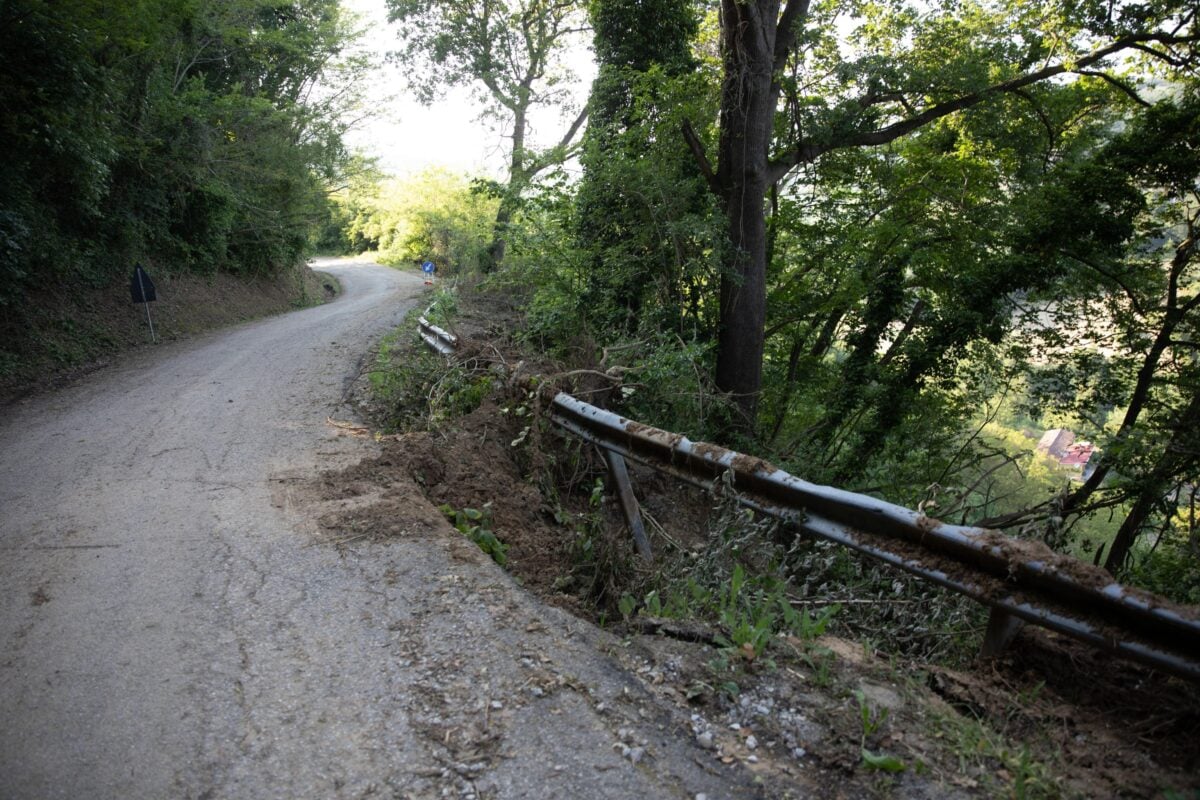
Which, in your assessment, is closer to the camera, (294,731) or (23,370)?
(294,731)

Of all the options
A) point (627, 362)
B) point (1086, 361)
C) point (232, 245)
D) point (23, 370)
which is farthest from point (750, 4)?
point (232, 245)

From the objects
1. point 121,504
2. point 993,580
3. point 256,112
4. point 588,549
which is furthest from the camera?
point 256,112

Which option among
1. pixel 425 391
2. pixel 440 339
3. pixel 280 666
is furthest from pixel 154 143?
pixel 280 666

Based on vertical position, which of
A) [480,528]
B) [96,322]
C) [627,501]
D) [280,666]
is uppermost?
[627,501]

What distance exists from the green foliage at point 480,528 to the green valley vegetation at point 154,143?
36.3ft

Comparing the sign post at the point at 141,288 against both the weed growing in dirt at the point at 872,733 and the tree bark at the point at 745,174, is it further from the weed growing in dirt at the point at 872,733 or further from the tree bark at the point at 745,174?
the weed growing in dirt at the point at 872,733

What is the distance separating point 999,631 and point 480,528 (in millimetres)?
2987

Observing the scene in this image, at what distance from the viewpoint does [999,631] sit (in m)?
2.80

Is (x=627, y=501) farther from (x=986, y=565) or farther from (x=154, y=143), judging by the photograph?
(x=154, y=143)

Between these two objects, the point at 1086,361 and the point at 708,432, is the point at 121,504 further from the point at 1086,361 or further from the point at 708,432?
the point at 1086,361

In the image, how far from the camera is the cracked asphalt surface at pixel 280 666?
2.32 m

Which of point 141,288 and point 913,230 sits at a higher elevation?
point 913,230

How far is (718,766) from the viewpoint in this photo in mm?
2305

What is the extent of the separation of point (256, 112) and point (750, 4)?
15586mm
